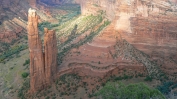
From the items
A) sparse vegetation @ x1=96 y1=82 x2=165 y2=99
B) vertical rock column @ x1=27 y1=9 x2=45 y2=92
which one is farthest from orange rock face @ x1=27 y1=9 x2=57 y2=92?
sparse vegetation @ x1=96 y1=82 x2=165 y2=99

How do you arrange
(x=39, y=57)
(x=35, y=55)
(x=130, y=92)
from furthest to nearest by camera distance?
1. (x=39, y=57)
2. (x=35, y=55)
3. (x=130, y=92)

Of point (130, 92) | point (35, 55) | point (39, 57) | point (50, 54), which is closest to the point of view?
point (130, 92)

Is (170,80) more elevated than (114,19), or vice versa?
(114,19)

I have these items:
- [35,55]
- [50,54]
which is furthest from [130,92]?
[35,55]

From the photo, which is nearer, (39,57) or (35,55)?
(35,55)

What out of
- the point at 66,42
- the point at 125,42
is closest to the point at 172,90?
the point at 125,42

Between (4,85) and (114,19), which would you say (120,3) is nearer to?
(114,19)

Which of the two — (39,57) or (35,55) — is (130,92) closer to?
(39,57)

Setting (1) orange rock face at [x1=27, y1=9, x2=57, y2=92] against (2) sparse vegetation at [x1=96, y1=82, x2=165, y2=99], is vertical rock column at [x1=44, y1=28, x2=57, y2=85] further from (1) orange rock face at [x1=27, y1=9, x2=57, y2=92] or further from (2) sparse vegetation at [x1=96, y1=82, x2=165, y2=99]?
(2) sparse vegetation at [x1=96, y1=82, x2=165, y2=99]
